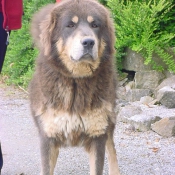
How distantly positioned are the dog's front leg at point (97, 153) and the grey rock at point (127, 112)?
2520 mm

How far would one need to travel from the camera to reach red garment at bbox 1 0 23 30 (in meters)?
4.39

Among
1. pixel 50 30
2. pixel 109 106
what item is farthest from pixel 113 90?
pixel 50 30

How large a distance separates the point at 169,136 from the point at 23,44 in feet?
15.7

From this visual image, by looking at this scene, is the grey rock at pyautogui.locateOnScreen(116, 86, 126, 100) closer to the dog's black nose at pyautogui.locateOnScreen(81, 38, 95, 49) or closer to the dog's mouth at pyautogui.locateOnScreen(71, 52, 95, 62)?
the dog's mouth at pyautogui.locateOnScreen(71, 52, 95, 62)

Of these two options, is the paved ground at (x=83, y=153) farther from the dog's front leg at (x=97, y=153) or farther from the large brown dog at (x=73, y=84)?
the large brown dog at (x=73, y=84)

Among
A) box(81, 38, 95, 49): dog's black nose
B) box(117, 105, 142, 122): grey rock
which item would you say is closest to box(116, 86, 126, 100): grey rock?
box(117, 105, 142, 122): grey rock

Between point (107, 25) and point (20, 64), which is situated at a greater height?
point (107, 25)

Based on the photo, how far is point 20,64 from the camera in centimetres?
1017

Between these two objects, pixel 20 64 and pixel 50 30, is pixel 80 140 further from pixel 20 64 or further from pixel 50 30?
pixel 20 64

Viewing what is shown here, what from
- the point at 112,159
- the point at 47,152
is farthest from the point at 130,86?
the point at 47,152

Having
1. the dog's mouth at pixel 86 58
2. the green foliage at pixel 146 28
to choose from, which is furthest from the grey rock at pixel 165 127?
the dog's mouth at pixel 86 58

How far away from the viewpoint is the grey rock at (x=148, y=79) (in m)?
8.35

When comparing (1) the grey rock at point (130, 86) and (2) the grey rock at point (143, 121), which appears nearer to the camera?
(2) the grey rock at point (143, 121)

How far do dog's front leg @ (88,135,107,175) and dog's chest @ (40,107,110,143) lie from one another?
0.28 feet
